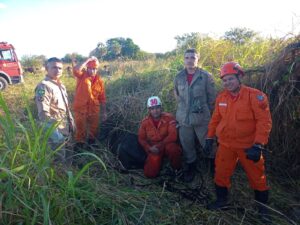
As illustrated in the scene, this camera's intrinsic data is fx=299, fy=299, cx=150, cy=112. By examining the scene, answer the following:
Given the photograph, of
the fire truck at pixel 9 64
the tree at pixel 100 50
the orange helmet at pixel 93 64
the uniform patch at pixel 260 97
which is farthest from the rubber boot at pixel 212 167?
the fire truck at pixel 9 64

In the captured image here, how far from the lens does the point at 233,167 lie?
3416 mm

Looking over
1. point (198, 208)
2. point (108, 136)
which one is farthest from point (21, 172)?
point (108, 136)

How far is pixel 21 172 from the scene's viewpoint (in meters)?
2.25

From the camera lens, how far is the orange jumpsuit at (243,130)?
3139 millimetres

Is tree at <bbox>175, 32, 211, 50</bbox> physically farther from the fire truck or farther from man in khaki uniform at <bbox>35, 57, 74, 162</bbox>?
the fire truck

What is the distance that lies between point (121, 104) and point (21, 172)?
12.9ft

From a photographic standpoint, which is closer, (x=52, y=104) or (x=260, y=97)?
(x=260, y=97)

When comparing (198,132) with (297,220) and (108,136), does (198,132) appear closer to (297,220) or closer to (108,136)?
(297,220)

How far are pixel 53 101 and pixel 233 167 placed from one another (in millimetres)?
2436

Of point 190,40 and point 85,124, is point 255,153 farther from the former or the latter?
point 190,40

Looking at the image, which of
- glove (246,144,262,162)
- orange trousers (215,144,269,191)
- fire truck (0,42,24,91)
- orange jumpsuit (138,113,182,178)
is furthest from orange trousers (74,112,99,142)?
fire truck (0,42,24,91)

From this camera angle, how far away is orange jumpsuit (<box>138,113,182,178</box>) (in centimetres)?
425

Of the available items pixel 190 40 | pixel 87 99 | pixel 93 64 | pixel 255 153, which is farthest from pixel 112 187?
pixel 190 40

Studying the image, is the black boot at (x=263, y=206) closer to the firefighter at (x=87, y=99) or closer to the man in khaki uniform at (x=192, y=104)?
the man in khaki uniform at (x=192, y=104)
